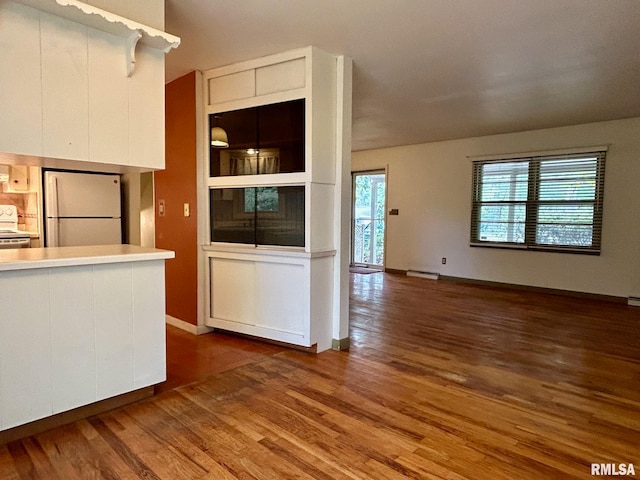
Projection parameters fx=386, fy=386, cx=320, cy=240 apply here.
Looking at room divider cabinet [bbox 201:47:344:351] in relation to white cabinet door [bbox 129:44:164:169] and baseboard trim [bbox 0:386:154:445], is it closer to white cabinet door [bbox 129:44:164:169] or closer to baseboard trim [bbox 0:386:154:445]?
white cabinet door [bbox 129:44:164:169]

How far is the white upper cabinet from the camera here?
72.0 inches

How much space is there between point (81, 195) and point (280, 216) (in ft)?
11.1

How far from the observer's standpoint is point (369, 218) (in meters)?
8.05

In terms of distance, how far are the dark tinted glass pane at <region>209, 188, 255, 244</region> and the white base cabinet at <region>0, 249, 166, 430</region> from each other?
1.19 meters

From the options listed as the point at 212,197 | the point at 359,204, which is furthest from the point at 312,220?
the point at 359,204

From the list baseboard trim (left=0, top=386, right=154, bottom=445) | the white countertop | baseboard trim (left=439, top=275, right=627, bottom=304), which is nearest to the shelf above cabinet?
the white countertop

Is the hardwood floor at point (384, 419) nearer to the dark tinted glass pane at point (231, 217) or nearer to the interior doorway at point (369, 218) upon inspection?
the dark tinted glass pane at point (231, 217)

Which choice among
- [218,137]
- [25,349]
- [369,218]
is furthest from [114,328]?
[369,218]

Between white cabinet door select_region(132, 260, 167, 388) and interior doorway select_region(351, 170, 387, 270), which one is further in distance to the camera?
interior doorway select_region(351, 170, 387, 270)

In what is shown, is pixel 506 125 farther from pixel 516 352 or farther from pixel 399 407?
pixel 399 407

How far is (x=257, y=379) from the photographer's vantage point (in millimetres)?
2623

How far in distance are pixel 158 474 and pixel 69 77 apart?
6.43 ft

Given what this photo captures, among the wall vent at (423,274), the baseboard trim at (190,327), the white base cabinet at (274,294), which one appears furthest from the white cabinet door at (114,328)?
the wall vent at (423,274)

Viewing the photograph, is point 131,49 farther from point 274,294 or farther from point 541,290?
point 541,290
